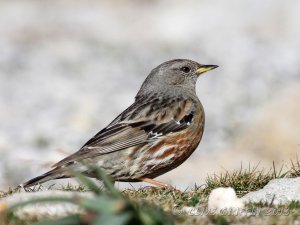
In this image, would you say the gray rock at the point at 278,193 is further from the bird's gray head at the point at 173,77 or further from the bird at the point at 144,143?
the bird's gray head at the point at 173,77

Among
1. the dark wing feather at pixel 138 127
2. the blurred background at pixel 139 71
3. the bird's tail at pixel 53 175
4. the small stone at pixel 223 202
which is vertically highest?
the blurred background at pixel 139 71

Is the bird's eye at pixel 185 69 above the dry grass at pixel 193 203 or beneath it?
above

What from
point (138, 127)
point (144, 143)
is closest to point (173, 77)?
point (138, 127)

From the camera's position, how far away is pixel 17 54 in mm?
31922

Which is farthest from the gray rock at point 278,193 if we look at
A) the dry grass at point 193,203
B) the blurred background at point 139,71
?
the blurred background at point 139,71

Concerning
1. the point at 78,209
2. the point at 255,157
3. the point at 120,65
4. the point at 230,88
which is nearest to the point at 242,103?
the point at 230,88

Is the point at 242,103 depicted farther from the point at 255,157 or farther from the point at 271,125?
the point at 255,157

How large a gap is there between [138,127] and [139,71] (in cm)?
1837

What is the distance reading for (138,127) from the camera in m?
11.6

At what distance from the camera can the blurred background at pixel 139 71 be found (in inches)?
790

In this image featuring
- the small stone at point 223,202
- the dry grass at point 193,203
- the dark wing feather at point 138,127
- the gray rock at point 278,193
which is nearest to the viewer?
the dry grass at point 193,203

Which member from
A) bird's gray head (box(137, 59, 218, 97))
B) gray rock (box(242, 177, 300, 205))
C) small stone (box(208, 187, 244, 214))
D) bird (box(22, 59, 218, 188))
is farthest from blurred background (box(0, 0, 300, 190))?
small stone (box(208, 187, 244, 214))

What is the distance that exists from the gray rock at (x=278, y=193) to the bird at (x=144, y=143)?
4.64ft

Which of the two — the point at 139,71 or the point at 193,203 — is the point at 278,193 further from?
the point at 139,71
